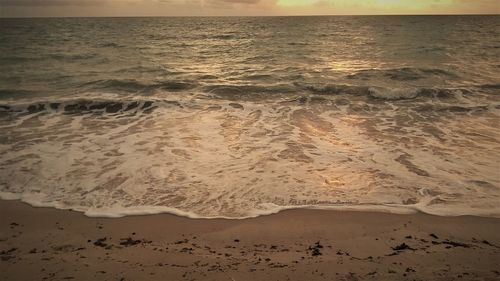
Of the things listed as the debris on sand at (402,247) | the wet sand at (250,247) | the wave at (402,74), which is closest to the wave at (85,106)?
the wet sand at (250,247)

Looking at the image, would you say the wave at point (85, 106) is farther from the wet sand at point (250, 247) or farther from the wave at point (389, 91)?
the wet sand at point (250, 247)

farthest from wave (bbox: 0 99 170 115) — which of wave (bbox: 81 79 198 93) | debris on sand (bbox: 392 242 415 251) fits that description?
debris on sand (bbox: 392 242 415 251)

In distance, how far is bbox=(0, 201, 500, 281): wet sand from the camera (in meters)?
3.46

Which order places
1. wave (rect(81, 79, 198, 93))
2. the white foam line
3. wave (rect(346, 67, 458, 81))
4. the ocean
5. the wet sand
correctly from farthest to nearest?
wave (rect(346, 67, 458, 81)) → wave (rect(81, 79, 198, 93)) → the ocean → the white foam line → the wet sand

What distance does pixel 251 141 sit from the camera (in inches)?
310

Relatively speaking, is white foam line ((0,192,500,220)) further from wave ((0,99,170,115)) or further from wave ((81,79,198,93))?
wave ((81,79,198,93))

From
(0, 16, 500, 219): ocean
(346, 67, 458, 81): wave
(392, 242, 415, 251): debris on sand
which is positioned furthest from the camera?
(346, 67, 458, 81): wave

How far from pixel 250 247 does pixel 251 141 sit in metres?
4.02

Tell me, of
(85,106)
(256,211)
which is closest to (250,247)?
(256,211)

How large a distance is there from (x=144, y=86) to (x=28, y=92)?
4.12 m

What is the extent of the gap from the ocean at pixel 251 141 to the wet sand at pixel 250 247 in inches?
11.9

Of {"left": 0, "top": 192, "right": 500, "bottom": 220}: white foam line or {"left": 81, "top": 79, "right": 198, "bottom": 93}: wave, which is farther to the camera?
{"left": 81, "top": 79, "right": 198, "bottom": 93}: wave

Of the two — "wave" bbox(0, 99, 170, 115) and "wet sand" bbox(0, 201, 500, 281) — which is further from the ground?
"wave" bbox(0, 99, 170, 115)

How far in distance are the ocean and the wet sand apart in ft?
0.99
